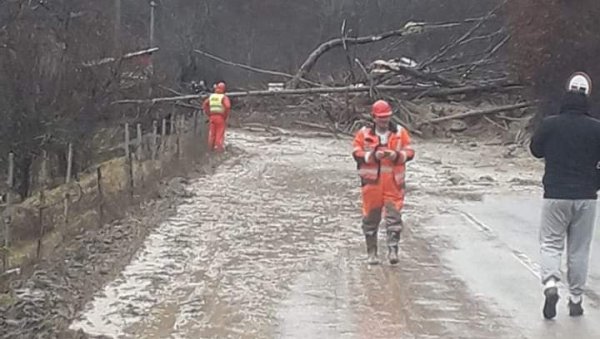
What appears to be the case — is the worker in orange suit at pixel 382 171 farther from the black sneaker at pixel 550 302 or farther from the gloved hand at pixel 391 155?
the black sneaker at pixel 550 302

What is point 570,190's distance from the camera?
986 cm

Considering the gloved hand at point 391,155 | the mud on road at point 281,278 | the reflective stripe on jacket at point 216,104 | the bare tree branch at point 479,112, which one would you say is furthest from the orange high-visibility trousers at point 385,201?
the bare tree branch at point 479,112

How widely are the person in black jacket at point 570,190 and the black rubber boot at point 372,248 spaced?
9.58 feet

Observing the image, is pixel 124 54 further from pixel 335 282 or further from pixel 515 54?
pixel 335 282

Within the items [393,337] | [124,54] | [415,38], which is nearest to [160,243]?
[393,337]

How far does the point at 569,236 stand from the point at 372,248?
3.08 m

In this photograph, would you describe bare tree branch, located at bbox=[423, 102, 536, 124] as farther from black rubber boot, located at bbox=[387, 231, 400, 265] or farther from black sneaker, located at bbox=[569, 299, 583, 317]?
black sneaker, located at bbox=[569, 299, 583, 317]

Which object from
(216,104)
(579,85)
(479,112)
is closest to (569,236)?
(579,85)

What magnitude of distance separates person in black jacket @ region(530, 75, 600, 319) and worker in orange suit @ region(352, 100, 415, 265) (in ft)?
8.40

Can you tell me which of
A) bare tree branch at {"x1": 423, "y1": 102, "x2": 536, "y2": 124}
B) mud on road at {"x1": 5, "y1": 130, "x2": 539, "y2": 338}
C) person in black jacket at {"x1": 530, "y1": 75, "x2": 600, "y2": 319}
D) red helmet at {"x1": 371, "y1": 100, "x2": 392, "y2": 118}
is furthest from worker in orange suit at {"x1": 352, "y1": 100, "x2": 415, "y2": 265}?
bare tree branch at {"x1": 423, "y1": 102, "x2": 536, "y2": 124}

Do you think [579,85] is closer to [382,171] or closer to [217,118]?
[382,171]

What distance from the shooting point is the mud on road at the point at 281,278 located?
31.4 ft

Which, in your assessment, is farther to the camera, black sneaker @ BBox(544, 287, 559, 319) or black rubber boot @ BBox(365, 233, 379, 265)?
black rubber boot @ BBox(365, 233, 379, 265)

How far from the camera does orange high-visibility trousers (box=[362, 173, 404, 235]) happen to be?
41.2 feet
